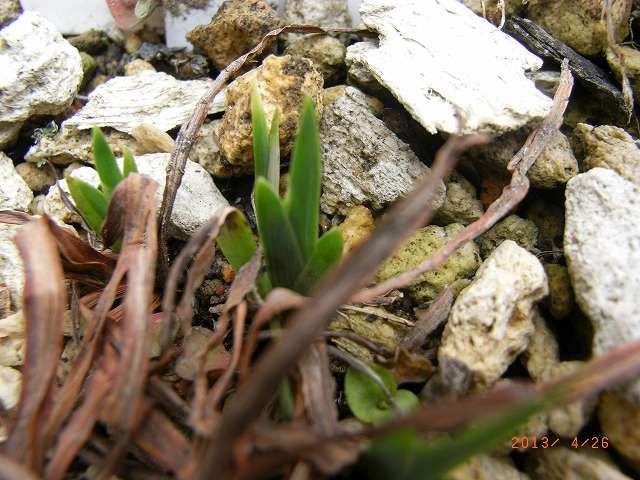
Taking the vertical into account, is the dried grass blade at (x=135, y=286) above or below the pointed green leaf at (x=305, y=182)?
below

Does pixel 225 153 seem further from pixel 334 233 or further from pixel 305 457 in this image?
pixel 305 457

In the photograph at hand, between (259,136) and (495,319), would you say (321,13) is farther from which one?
(495,319)

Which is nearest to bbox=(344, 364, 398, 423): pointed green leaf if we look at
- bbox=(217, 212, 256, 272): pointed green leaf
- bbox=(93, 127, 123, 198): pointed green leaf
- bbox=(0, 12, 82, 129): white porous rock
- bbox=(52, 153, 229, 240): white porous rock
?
bbox=(217, 212, 256, 272): pointed green leaf

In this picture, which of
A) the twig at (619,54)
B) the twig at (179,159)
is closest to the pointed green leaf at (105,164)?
the twig at (179,159)

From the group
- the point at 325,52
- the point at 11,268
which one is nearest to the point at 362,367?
the point at 11,268

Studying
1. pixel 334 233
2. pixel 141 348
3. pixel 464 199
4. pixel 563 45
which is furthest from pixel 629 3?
pixel 141 348

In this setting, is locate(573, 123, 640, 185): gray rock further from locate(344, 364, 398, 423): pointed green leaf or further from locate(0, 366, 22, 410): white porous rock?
locate(0, 366, 22, 410): white porous rock

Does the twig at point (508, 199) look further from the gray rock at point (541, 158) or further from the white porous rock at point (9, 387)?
the white porous rock at point (9, 387)
